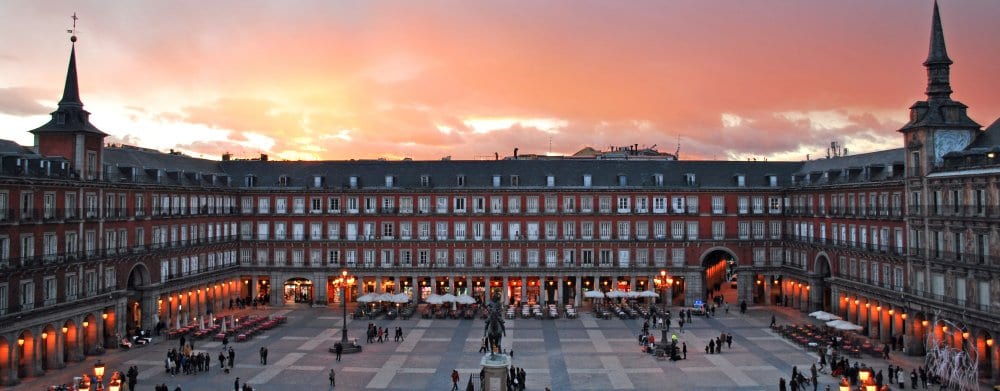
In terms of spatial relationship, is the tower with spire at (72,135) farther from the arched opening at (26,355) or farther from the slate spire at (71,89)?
the arched opening at (26,355)

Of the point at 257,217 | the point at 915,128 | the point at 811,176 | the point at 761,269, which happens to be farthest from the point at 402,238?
the point at 915,128

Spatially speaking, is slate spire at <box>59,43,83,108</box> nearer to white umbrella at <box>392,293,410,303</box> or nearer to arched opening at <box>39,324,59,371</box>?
arched opening at <box>39,324,59,371</box>

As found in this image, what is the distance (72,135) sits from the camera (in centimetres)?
5934

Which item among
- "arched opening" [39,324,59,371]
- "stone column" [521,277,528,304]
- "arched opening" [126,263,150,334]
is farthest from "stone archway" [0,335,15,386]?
"stone column" [521,277,528,304]

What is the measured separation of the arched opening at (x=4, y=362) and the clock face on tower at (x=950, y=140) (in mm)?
65164

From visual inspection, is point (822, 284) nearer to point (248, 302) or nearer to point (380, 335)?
point (380, 335)

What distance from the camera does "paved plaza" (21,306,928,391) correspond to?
49094 mm

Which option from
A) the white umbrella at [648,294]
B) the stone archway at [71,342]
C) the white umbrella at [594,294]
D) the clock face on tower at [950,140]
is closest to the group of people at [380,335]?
the stone archway at [71,342]

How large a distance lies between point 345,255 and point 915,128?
57.6 m

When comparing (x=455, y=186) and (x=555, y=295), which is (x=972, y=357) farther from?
(x=455, y=186)

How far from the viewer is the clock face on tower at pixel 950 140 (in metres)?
56.3

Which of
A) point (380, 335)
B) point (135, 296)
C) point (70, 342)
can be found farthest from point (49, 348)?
point (380, 335)

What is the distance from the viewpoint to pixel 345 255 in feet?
284

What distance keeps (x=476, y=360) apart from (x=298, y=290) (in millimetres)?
38930
